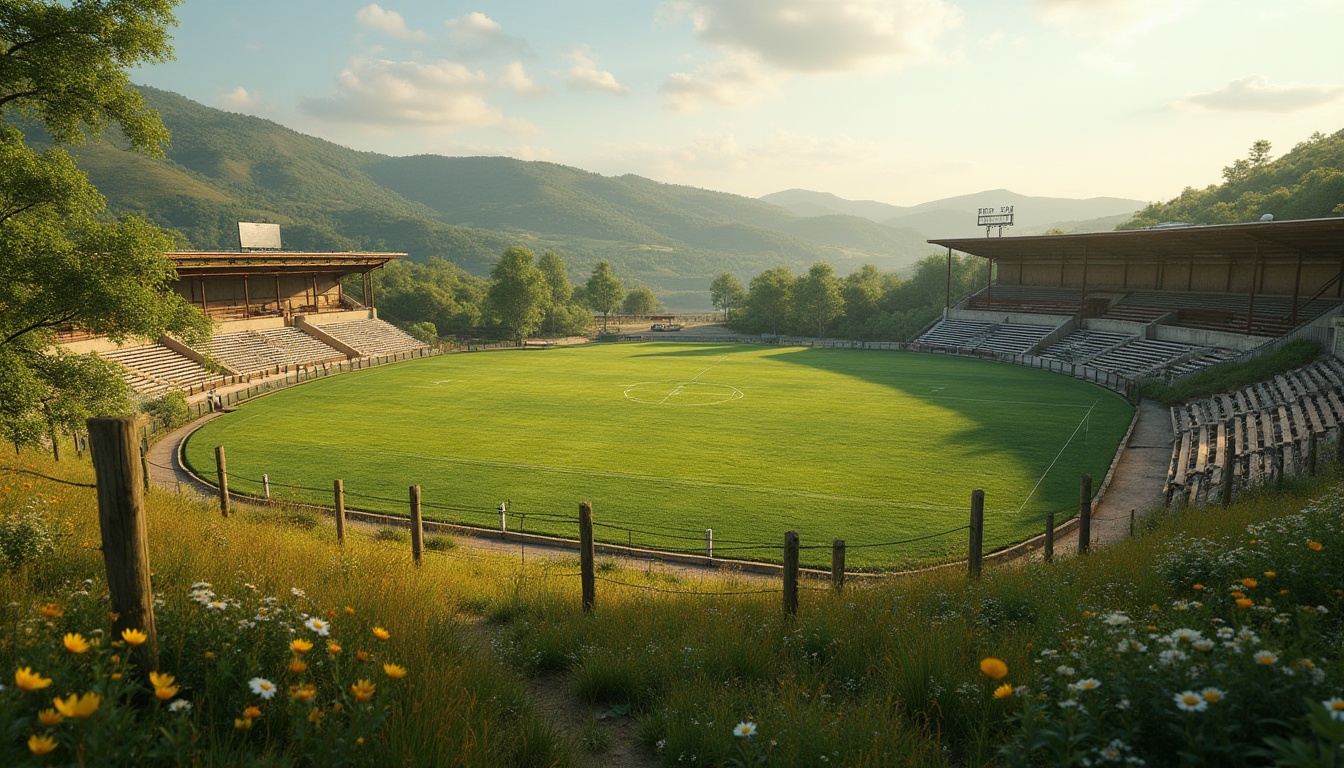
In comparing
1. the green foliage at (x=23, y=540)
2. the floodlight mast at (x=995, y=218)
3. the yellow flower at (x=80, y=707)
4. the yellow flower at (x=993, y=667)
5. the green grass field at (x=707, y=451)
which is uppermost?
the floodlight mast at (x=995, y=218)

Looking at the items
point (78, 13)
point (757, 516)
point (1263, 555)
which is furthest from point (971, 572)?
point (78, 13)

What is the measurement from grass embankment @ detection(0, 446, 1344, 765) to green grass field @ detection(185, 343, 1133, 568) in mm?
8618

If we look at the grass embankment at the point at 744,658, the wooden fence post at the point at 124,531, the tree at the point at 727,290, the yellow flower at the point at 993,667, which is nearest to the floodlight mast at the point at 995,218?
the tree at the point at 727,290

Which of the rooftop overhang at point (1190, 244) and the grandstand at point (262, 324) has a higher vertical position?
the rooftop overhang at point (1190, 244)

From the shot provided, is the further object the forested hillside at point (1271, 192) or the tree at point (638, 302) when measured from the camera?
the tree at point (638, 302)

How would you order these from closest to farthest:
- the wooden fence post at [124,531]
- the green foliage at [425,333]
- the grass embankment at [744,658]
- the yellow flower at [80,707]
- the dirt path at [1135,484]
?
the yellow flower at [80,707] → the grass embankment at [744,658] → the wooden fence post at [124,531] → the dirt path at [1135,484] → the green foliage at [425,333]

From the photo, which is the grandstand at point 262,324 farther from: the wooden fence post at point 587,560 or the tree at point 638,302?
the tree at point 638,302

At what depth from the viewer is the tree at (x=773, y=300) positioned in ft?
284

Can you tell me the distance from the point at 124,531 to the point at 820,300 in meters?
82.3

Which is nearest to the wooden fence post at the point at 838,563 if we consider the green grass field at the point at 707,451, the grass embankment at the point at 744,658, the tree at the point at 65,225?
the grass embankment at the point at 744,658

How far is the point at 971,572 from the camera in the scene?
12.3 metres

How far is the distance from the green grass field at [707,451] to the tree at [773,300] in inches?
1537

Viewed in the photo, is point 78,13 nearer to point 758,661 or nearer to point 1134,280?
point 758,661

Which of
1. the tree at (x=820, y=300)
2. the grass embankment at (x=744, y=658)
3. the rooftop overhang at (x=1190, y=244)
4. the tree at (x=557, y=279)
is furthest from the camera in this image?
the tree at (x=557, y=279)
